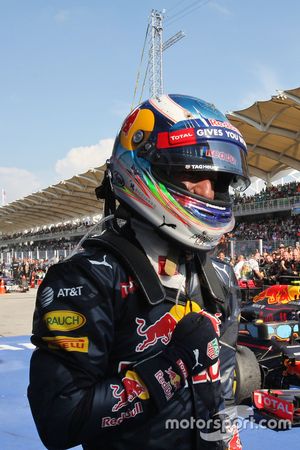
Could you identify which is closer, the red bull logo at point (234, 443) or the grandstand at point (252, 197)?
the red bull logo at point (234, 443)

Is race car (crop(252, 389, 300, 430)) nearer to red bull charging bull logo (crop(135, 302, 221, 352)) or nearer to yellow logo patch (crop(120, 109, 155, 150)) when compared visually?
red bull charging bull logo (crop(135, 302, 221, 352))

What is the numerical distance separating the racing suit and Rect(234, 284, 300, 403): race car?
130 inches

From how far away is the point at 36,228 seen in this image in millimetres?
66875

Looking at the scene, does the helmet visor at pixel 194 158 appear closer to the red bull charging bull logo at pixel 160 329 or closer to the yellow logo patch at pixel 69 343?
the red bull charging bull logo at pixel 160 329

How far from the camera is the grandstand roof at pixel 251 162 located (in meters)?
22.1

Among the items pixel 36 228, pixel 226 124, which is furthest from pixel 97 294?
pixel 36 228

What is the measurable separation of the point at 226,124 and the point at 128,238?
528 millimetres

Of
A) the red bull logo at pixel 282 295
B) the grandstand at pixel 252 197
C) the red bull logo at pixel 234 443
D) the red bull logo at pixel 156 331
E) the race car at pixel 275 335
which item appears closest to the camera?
the red bull logo at pixel 156 331

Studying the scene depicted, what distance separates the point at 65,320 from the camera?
1.33 m

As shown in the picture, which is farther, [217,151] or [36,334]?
[217,151]

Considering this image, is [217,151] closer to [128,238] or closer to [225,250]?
[128,238]

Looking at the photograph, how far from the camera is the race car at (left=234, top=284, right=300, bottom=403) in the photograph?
5.25 metres

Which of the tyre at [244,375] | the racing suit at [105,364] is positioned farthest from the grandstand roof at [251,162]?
the racing suit at [105,364]

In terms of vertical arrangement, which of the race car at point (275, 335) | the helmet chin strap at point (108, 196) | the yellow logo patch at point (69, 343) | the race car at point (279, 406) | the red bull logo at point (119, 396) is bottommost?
the race car at point (279, 406)
